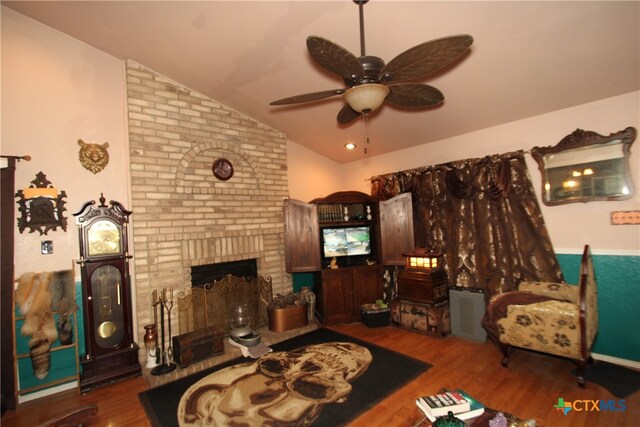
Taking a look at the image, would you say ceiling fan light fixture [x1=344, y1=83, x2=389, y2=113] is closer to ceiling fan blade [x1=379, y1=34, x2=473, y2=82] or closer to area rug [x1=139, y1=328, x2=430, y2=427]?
ceiling fan blade [x1=379, y1=34, x2=473, y2=82]

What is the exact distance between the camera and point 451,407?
63.9 inches

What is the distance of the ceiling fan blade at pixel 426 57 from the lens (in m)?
1.35

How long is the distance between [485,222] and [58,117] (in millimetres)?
4751

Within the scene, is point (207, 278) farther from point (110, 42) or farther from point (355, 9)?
point (355, 9)

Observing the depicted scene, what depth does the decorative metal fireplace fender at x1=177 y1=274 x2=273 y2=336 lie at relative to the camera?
3537 millimetres

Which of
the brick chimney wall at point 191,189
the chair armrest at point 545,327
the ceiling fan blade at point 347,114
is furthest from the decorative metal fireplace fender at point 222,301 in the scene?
the chair armrest at point 545,327

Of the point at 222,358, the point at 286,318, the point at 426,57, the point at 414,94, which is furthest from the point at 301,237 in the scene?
the point at 426,57

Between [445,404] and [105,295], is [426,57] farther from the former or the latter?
[105,295]

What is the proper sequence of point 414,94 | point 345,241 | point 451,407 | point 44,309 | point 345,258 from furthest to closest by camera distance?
point 345,258 < point 345,241 < point 44,309 < point 414,94 < point 451,407

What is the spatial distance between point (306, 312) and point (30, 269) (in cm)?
299

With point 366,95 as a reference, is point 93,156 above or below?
above

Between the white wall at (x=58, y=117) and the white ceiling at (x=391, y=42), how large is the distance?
0.19 m

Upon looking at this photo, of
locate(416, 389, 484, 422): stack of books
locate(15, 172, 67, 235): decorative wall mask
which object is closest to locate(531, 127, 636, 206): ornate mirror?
locate(416, 389, 484, 422): stack of books

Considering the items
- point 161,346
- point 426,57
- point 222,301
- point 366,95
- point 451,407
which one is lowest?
point 161,346
